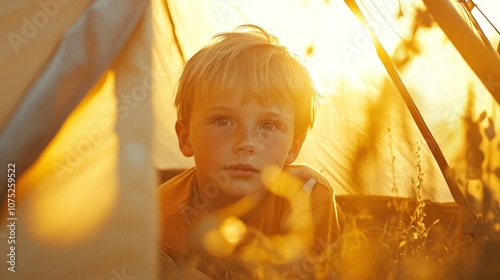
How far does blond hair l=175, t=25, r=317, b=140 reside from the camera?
5.62 ft

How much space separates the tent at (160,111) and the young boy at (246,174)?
109 mm

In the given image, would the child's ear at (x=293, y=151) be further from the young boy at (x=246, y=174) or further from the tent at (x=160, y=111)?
the tent at (x=160, y=111)

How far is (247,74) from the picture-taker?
5.65 feet

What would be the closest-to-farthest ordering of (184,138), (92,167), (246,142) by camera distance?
(92,167), (246,142), (184,138)

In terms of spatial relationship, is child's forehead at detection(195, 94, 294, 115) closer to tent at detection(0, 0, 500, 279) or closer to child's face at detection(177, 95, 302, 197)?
child's face at detection(177, 95, 302, 197)

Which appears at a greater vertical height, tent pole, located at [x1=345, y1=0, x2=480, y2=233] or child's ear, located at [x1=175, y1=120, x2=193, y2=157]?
child's ear, located at [x1=175, y1=120, x2=193, y2=157]

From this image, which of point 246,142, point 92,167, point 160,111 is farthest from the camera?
point 160,111

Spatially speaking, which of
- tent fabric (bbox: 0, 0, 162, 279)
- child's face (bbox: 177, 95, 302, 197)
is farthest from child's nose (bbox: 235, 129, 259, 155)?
tent fabric (bbox: 0, 0, 162, 279)

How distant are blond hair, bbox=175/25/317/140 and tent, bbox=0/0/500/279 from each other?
0.21 feet

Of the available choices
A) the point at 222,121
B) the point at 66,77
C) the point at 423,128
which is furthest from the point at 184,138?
the point at 423,128

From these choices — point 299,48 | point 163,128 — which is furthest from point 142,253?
point 163,128

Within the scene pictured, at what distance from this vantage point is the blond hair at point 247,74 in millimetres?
1712

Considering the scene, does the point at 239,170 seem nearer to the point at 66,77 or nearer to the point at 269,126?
the point at 269,126

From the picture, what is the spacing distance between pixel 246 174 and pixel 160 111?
440 mm
